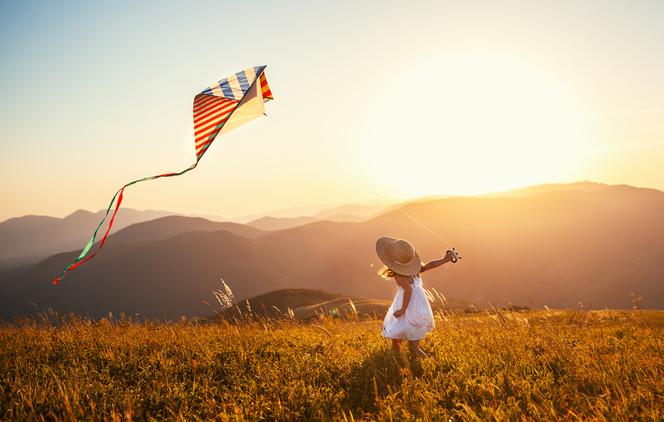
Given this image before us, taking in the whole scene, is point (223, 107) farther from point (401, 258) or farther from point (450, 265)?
point (450, 265)

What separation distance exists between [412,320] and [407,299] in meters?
0.30

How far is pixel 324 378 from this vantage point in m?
4.29

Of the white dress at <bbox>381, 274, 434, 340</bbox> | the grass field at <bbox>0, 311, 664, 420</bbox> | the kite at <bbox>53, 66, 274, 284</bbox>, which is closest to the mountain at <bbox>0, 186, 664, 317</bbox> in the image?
the white dress at <bbox>381, 274, 434, 340</bbox>

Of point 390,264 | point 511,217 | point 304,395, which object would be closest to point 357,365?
point 304,395

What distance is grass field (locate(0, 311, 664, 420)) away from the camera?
10.8 feet

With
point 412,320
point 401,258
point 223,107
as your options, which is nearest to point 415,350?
point 412,320

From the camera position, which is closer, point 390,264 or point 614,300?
point 390,264

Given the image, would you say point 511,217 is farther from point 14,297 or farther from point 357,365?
point 14,297

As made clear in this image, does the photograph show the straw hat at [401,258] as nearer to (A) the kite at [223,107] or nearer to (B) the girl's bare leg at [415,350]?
(B) the girl's bare leg at [415,350]

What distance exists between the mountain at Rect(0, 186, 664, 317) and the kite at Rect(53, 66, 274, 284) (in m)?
87.8

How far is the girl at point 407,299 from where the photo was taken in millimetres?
5586

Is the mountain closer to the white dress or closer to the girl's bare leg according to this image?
the white dress

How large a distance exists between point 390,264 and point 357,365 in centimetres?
163

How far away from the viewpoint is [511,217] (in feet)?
470
